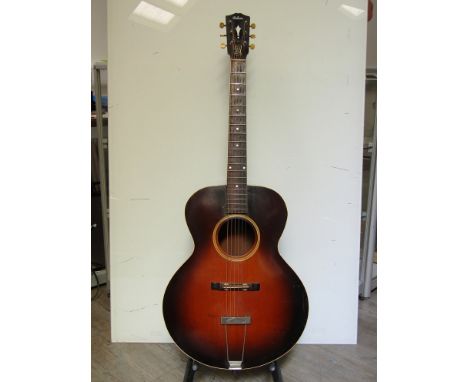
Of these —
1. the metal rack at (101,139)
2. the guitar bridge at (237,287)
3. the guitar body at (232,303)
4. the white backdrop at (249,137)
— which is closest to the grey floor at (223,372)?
the white backdrop at (249,137)

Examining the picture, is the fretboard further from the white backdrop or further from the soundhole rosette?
the white backdrop

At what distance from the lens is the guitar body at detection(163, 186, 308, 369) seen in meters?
1.23

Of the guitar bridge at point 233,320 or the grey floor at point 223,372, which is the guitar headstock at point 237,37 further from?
the grey floor at point 223,372

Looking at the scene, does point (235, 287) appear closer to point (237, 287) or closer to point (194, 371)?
point (237, 287)

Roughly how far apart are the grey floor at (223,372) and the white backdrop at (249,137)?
0.06 metres

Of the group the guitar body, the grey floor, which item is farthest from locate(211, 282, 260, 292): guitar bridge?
the grey floor

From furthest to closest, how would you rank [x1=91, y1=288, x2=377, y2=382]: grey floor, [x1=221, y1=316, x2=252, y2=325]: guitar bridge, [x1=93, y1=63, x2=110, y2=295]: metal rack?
[x1=93, y1=63, x2=110, y2=295]: metal rack, [x1=91, y1=288, x2=377, y2=382]: grey floor, [x1=221, y1=316, x2=252, y2=325]: guitar bridge

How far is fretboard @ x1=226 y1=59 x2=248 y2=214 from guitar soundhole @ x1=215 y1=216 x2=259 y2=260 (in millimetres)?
69

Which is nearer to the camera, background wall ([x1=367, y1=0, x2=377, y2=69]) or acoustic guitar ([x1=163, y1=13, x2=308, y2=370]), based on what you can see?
acoustic guitar ([x1=163, y1=13, x2=308, y2=370])

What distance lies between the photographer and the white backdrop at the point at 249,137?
1.45m

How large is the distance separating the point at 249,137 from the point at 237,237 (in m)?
0.40

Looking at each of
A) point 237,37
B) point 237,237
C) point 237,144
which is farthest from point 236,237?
point 237,37
